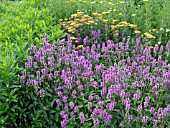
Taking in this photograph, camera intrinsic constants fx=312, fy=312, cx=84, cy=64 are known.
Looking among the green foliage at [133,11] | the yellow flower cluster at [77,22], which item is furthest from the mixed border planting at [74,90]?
the green foliage at [133,11]

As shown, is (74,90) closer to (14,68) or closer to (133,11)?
(14,68)

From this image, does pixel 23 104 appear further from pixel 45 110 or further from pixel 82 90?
pixel 82 90

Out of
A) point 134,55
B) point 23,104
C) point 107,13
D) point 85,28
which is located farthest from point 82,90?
point 107,13

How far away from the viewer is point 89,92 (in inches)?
145

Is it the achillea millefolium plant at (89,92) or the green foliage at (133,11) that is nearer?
the achillea millefolium plant at (89,92)

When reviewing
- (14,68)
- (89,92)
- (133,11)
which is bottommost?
(89,92)

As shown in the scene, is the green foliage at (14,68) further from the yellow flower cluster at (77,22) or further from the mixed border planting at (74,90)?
the yellow flower cluster at (77,22)

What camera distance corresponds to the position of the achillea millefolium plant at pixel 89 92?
11.0ft

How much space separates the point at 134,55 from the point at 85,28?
4.68 ft

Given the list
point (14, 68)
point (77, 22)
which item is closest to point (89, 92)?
point (14, 68)

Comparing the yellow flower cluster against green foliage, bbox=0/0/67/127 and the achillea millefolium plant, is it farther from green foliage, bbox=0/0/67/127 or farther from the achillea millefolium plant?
the achillea millefolium plant

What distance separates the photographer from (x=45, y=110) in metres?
3.72

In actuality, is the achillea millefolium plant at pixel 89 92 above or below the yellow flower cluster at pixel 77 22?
below

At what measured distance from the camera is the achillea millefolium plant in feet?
11.0
